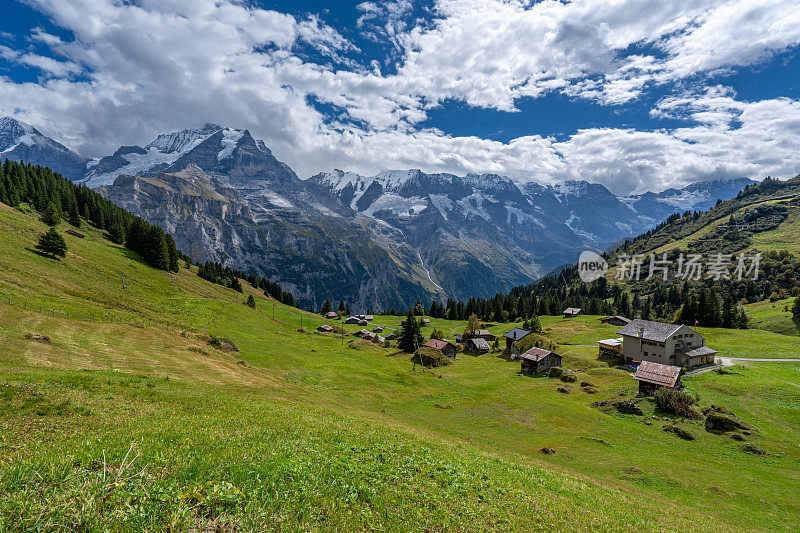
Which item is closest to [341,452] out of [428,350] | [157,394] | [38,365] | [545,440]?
[157,394]

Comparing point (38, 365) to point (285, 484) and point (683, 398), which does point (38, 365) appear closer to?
point (285, 484)

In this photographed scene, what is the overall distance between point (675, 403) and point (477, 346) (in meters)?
64.5

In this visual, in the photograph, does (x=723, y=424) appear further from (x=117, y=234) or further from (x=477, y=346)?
(x=117, y=234)

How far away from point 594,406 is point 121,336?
2737 inches

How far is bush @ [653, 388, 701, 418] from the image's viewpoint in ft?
157

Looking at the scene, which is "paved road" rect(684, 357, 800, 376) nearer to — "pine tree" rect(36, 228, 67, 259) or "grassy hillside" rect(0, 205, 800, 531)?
"grassy hillside" rect(0, 205, 800, 531)

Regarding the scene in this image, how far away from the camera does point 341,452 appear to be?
1416 cm

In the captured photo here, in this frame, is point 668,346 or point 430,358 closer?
point 668,346

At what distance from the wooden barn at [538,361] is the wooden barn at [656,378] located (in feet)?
79.7

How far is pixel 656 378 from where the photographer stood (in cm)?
5722

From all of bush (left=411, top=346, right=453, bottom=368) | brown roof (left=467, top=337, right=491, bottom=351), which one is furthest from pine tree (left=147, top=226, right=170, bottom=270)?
brown roof (left=467, top=337, right=491, bottom=351)

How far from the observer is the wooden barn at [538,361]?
269ft

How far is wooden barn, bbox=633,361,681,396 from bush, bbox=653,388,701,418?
15.6 ft

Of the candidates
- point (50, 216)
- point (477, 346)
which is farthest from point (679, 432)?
point (50, 216)
